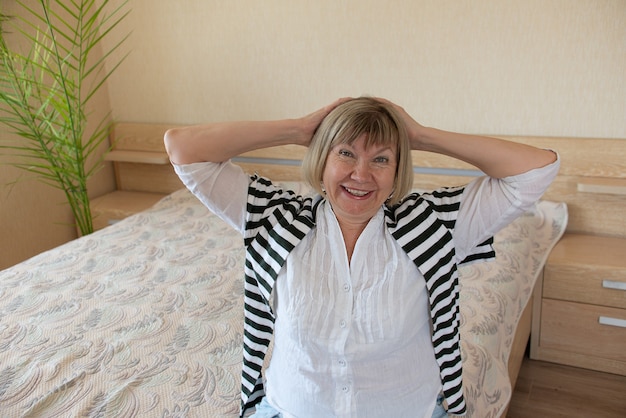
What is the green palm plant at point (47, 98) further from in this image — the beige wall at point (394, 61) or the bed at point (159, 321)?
the bed at point (159, 321)

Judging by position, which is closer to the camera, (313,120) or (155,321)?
(313,120)

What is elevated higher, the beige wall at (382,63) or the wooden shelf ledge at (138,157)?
the beige wall at (382,63)

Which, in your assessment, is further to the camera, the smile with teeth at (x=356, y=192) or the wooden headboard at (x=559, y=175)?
the wooden headboard at (x=559, y=175)

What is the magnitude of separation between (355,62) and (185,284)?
1.39m

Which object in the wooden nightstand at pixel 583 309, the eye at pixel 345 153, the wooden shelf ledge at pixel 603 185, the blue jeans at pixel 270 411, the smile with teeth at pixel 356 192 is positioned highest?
the eye at pixel 345 153

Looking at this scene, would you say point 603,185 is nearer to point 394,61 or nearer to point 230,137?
point 394,61

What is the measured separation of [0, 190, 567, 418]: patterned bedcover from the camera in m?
1.44

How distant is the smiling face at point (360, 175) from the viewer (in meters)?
1.18

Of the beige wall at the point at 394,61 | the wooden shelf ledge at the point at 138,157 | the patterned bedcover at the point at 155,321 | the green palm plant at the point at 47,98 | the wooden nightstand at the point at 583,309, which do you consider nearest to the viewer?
the patterned bedcover at the point at 155,321

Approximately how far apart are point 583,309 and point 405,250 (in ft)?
4.83

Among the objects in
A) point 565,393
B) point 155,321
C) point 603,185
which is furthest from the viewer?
point 603,185

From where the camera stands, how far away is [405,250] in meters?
1.20

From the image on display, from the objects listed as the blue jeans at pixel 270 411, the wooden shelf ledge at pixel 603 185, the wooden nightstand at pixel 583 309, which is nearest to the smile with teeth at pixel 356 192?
the blue jeans at pixel 270 411

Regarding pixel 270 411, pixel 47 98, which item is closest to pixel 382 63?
pixel 47 98
